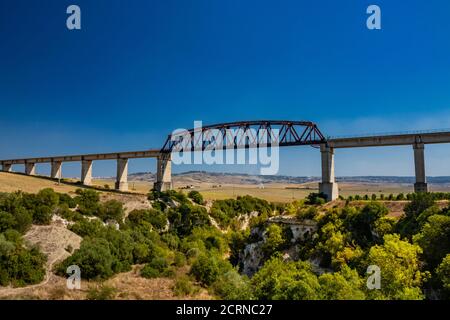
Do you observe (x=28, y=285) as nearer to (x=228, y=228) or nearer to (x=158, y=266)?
(x=158, y=266)

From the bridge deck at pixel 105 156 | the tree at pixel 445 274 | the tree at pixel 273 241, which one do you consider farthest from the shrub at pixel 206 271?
the bridge deck at pixel 105 156

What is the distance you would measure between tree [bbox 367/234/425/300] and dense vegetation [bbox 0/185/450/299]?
68mm

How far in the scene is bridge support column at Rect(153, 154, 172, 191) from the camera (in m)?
69.1

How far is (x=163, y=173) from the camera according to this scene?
70125 mm

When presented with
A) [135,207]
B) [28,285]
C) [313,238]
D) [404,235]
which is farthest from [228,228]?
[28,285]

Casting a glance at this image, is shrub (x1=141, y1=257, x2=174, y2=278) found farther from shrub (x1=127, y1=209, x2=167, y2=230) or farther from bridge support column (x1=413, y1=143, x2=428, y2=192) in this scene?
bridge support column (x1=413, y1=143, x2=428, y2=192)

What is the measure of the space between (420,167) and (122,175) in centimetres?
6187

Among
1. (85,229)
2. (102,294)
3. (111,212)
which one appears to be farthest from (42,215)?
(102,294)

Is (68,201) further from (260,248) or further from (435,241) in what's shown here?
(435,241)

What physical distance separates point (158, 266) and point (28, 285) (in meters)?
7.95

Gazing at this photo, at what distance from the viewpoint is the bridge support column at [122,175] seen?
76.0 metres

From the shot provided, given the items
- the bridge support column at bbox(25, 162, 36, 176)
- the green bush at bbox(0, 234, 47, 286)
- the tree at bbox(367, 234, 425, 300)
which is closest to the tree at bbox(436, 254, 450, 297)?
the tree at bbox(367, 234, 425, 300)

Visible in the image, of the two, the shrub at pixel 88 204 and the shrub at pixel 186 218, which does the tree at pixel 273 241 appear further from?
the shrub at pixel 88 204
